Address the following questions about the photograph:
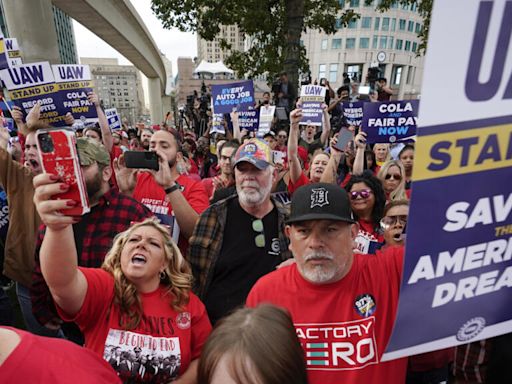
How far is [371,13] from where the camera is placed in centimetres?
5688

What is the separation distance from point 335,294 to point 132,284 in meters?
1.08

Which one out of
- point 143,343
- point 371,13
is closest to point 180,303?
point 143,343

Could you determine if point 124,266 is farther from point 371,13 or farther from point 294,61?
point 371,13

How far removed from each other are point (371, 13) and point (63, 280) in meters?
67.8

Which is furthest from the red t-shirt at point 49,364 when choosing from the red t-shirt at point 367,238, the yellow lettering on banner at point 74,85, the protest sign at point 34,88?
the yellow lettering on banner at point 74,85

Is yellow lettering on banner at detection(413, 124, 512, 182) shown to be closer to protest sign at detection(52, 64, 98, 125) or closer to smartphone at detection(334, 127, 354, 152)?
smartphone at detection(334, 127, 354, 152)

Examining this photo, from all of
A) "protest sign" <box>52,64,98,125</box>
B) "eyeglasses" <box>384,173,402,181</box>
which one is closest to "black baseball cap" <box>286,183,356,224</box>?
"eyeglasses" <box>384,173,402,181</box>

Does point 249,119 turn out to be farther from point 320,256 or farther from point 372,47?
point 372,47

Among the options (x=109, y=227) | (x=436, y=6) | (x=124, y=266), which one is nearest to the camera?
(x=436, y=6)

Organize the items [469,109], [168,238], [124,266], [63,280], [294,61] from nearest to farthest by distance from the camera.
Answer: [469,109] < [63,280] < [124,266] < [168,238] < [294,61]

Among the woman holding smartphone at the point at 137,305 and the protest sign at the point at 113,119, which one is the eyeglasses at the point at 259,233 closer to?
the woman holding smartphone at the point at 137,305

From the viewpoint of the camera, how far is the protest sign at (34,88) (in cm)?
465

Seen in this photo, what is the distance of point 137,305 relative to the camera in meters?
1.70

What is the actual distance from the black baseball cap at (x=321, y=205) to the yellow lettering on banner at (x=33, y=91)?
190 inches
